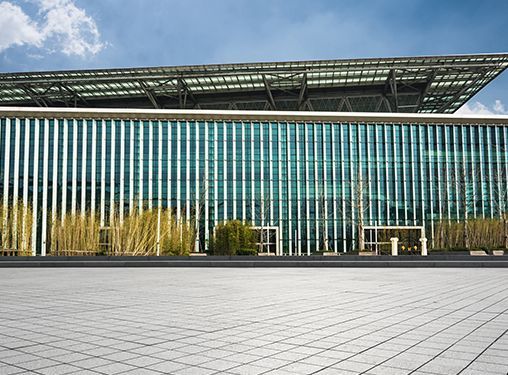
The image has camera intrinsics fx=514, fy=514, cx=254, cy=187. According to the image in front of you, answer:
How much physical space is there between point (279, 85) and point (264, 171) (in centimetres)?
880

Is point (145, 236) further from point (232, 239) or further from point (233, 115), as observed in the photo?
point (233, 115)

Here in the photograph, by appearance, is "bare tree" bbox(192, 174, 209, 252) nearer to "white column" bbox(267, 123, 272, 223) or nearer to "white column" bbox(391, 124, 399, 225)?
"white column" bbox(267, 123, 272, 223)

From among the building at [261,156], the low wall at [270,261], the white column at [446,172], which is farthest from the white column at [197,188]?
the white column at [446,172]

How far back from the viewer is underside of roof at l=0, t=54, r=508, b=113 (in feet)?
146

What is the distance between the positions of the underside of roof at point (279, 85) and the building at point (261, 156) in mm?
291

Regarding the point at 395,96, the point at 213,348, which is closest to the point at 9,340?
the point at 213,348

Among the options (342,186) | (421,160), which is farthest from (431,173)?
(342,186)

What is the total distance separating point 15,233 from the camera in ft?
119

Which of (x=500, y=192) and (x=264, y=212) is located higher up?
(x=500, y=192)

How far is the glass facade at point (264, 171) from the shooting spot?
4794 cm

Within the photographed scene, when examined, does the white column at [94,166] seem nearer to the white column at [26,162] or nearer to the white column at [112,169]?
the white column at [112,169]

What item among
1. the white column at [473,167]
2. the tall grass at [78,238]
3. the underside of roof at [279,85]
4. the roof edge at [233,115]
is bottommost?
the tall grass at [78,238]

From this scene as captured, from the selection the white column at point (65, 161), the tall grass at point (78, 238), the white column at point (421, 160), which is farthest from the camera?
the white column at point (421, 160)

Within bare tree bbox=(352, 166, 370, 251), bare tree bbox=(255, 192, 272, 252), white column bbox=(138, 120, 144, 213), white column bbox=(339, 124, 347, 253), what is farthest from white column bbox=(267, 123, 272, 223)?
white column bbox=(138, 120, 144, 213)
